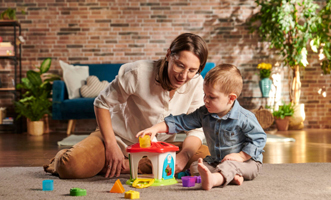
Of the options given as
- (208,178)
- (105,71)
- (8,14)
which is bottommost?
(208,178)

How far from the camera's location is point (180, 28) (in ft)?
16.1

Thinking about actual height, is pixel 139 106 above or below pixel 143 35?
below

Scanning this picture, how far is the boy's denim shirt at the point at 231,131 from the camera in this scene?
1.50 meters

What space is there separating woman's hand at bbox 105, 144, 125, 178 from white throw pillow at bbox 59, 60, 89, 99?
275 centimetres

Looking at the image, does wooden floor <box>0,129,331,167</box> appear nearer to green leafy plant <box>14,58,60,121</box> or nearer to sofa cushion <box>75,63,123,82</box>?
green leafy plant <box>14,58,60,121</box>

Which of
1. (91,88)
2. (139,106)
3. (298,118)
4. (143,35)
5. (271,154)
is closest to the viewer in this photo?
(139,106)

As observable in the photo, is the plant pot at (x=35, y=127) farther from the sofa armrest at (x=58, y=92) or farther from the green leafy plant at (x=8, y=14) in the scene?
the green leafy plant at (x=8, y=14)

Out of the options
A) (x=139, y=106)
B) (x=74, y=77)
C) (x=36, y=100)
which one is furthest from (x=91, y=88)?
(x=139, y=106)

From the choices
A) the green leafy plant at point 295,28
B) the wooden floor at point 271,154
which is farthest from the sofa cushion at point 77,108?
the green leafy plant at point 295,28

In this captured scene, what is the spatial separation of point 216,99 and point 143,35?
3.60 m

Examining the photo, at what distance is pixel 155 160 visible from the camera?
142 centimetres

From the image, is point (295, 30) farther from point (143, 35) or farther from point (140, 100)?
point (140, 100)

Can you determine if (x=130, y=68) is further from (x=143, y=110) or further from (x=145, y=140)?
(x=145, y=140)

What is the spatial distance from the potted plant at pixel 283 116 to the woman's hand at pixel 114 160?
336cm
